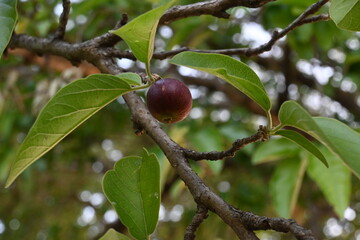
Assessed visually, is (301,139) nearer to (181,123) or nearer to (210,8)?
(210,8)

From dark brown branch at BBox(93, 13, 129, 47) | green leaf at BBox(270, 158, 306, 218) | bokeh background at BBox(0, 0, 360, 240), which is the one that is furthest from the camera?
bokeh background at BBox(0, 0, 360, 240)

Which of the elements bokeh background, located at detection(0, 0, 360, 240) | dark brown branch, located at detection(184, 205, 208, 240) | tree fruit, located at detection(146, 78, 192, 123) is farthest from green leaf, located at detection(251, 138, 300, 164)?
dark brown branch, located at detection(184, 205, 208, 240)

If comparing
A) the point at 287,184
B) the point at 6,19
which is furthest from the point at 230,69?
the point at 287,184

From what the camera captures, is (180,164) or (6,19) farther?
(6,19)

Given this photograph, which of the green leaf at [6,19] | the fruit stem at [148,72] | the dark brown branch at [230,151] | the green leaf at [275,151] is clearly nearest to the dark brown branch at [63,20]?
the green leaf at [6,19]

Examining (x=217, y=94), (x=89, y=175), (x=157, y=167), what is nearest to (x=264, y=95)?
(x=157, y=167)

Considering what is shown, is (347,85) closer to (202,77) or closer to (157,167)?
(202,77)

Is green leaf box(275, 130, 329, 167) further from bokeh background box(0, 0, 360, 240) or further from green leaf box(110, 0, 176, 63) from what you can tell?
bokeh background box(0, 0, 360, 240)
